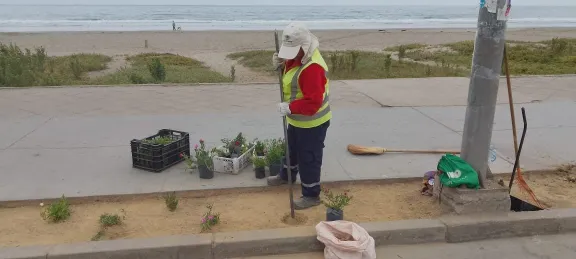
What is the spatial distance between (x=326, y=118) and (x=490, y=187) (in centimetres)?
158

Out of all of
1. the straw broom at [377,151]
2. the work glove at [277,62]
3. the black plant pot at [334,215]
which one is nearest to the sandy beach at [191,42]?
the straw broom at [377,151]

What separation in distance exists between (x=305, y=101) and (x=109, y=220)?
1.92 metres

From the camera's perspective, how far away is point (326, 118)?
4551 millimetres

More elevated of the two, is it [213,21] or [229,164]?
[213,21]

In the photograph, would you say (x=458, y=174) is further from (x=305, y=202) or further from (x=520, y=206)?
(x=305, y=202)

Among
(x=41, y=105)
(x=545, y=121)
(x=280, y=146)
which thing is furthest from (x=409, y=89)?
(x=41, y=105)

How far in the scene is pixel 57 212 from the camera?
4332 millimetres

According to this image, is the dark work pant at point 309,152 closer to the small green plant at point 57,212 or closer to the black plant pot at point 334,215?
the black plant pot at point 334,215

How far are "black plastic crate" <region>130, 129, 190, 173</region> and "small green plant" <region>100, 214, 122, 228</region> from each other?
1.19 meters

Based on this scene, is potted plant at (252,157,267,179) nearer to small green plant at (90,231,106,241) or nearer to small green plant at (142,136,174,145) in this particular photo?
small green plant at (142,136,174,145)

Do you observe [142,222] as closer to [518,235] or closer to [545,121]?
[518,235]

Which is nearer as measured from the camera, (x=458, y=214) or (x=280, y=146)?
(x=458, y=214)

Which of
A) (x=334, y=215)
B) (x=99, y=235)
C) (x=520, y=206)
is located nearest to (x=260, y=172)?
(x=334, y=215)

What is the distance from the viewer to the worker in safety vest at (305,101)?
4191mm
